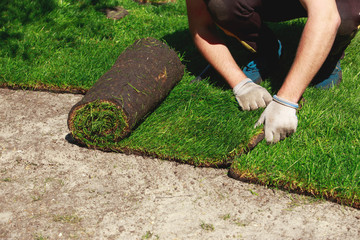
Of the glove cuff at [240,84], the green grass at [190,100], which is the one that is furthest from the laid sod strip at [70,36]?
the glove cuff at [240,84]

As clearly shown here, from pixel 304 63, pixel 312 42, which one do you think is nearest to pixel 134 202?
pixel 304 63

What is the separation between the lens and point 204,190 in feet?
8.72

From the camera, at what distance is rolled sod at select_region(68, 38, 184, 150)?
2.90 metres

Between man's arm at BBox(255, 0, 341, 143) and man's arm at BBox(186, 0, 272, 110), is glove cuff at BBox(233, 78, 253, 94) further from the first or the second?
man's arm at BBox(255, 0, 341, 143)

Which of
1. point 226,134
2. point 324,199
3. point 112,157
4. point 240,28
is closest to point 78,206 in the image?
point 112,157

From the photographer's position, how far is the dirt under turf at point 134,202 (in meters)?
2.32

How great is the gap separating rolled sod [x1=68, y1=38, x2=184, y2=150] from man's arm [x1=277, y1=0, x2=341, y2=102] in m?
1.02

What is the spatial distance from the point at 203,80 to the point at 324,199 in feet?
5.14

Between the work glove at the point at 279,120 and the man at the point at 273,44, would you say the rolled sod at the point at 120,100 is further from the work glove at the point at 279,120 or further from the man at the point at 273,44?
the work glove at the point at 279,120

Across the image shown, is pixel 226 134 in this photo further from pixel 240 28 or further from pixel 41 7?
pixel 41 7

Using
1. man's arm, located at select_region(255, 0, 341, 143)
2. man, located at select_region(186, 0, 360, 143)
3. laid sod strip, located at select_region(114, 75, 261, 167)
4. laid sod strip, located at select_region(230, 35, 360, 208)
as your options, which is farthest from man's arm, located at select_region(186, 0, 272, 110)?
laid sod strip, located at select_region(230, 35, 360, 208)

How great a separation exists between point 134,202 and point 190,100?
114cm

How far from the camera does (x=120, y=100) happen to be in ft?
9.50

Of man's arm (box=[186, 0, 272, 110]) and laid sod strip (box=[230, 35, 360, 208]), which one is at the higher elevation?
man's arm (box=[186, 0, 272, 110])
